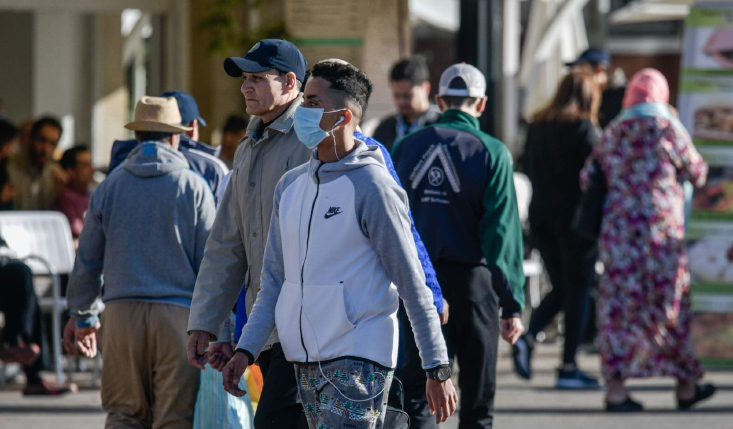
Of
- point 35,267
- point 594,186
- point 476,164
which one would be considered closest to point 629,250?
point 594,186

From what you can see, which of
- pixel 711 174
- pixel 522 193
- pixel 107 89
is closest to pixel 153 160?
pixel 711 174

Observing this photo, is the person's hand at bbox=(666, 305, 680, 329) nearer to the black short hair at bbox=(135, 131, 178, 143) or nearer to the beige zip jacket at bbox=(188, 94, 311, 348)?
the black short hair at bbox=(135, 131, 178, 143)

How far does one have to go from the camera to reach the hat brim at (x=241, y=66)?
4.66 meters

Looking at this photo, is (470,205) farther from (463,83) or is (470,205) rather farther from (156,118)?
(156,118)

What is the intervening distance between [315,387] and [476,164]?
6.88 feet

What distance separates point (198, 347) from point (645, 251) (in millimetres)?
4278

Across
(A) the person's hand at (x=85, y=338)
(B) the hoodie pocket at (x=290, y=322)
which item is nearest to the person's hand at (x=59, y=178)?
(A) the person's hand at (x=85, y=338)

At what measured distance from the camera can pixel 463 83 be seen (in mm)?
6191

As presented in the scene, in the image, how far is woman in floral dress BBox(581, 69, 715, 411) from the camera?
26.8ft

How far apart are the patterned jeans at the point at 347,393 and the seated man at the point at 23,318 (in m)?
4.85

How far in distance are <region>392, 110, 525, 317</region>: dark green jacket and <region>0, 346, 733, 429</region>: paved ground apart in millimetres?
2018

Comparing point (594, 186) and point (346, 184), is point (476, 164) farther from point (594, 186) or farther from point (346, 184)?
point (594, 186)

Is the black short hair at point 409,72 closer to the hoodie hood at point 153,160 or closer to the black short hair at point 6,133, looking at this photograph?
the hoodie hood at point 153,160

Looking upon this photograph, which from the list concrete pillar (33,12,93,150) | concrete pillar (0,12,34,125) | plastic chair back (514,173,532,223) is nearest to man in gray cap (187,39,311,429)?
plastic chair back (514,173,532,223)
